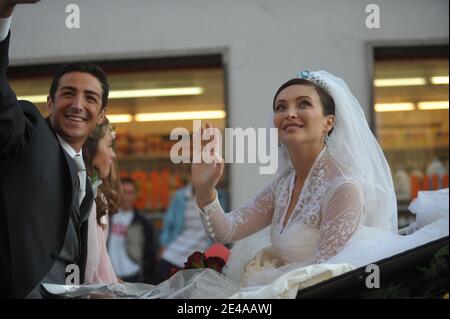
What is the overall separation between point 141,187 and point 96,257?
280cm

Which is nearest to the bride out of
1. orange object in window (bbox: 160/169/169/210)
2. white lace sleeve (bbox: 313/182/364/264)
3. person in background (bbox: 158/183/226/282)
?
white lace sleeve (bbox: 313/182/364/264)

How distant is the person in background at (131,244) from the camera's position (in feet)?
13.7

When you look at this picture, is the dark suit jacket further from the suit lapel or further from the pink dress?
the pink dress

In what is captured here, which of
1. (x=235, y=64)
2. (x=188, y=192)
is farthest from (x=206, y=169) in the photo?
(x=188, y=192)

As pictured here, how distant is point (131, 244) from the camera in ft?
14.6

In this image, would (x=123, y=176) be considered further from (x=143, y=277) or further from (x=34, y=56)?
(x=34, y=56)

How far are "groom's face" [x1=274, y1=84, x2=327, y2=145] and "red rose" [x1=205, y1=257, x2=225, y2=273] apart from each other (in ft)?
1.36

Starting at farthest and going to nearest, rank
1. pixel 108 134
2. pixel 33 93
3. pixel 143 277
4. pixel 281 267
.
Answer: pixel 143 277
pixel 33 93
pixel 108 134
pixel 281 267

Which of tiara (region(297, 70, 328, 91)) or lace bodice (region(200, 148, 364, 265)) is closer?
lace bodice (region(200, 148, 364, 265))

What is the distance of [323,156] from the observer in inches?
89.2

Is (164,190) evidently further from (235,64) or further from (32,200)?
(32,200)

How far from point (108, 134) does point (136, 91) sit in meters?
2.12

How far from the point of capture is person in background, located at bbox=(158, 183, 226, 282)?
3.52 m
